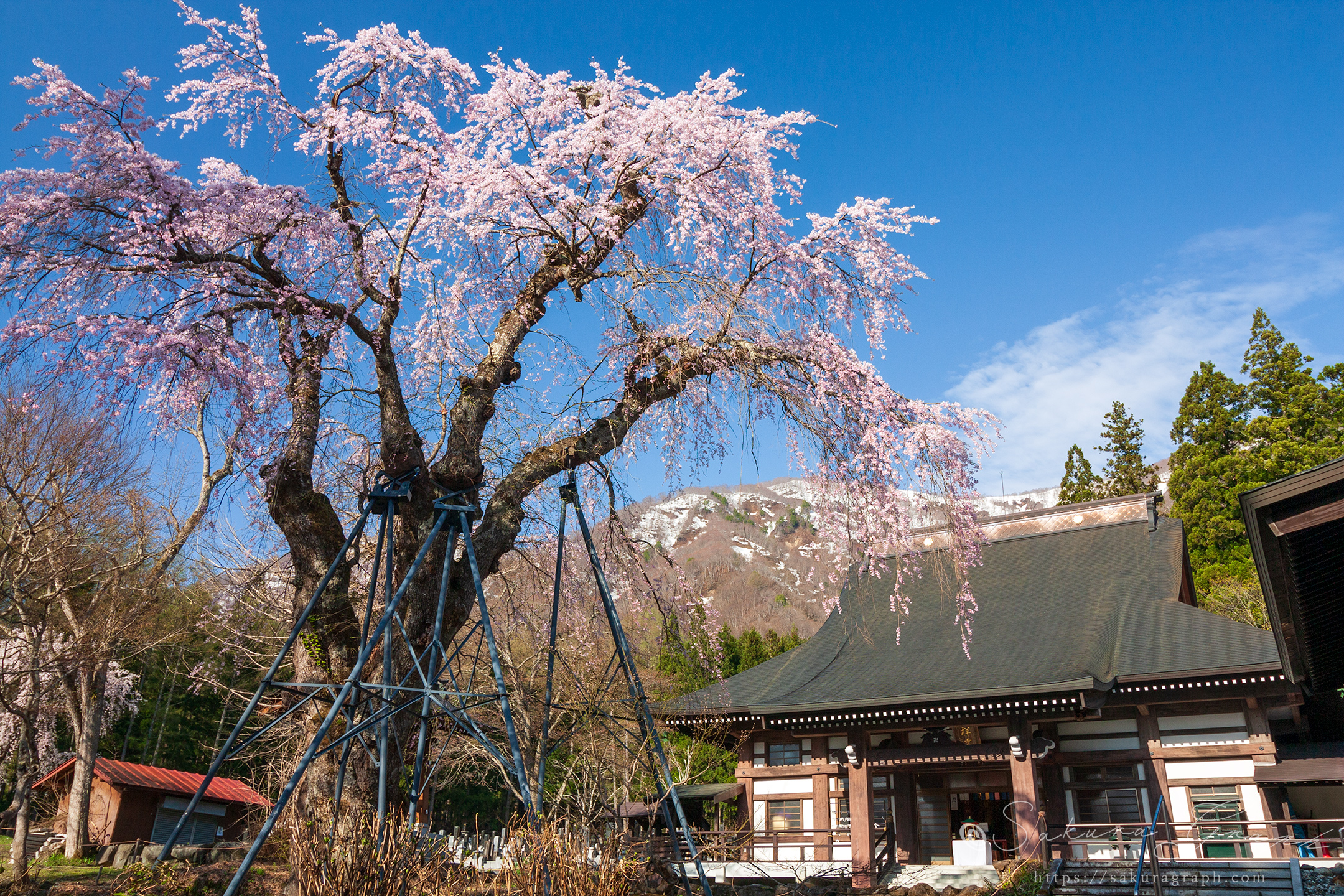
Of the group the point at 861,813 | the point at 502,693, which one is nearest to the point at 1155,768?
the point at 861,813

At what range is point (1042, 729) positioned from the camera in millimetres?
14102

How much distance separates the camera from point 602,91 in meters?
→ 7.91

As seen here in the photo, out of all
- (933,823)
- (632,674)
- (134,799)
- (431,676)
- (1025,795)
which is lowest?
(134,799)

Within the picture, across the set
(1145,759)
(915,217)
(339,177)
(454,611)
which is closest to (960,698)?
(1145,759)

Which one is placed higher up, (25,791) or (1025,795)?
(1025,795)

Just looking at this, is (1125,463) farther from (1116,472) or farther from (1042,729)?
(1042,729)

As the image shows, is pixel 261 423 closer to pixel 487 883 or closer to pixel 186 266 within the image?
pixel 186 266

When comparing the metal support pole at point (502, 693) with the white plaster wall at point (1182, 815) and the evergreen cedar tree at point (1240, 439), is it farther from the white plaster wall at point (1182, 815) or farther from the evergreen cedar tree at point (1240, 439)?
the evergreen cedar tree at point (1240, 439)

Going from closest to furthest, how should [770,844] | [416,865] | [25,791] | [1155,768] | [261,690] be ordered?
[416,865]
[261,690]
[1155,768]
[25,791]
[770,844]

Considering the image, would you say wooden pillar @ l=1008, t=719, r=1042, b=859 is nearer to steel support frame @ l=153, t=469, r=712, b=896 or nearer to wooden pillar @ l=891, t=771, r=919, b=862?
wooden pillar @ l=891, t=771, r=919, b=862

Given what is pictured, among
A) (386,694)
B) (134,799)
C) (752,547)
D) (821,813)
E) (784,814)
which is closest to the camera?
(386,694)

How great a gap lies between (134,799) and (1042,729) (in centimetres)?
1941

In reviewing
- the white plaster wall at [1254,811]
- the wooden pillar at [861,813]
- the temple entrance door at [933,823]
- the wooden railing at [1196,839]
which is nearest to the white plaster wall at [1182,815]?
the wooden railing at [1196,839]

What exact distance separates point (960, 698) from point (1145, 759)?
10.0ft
